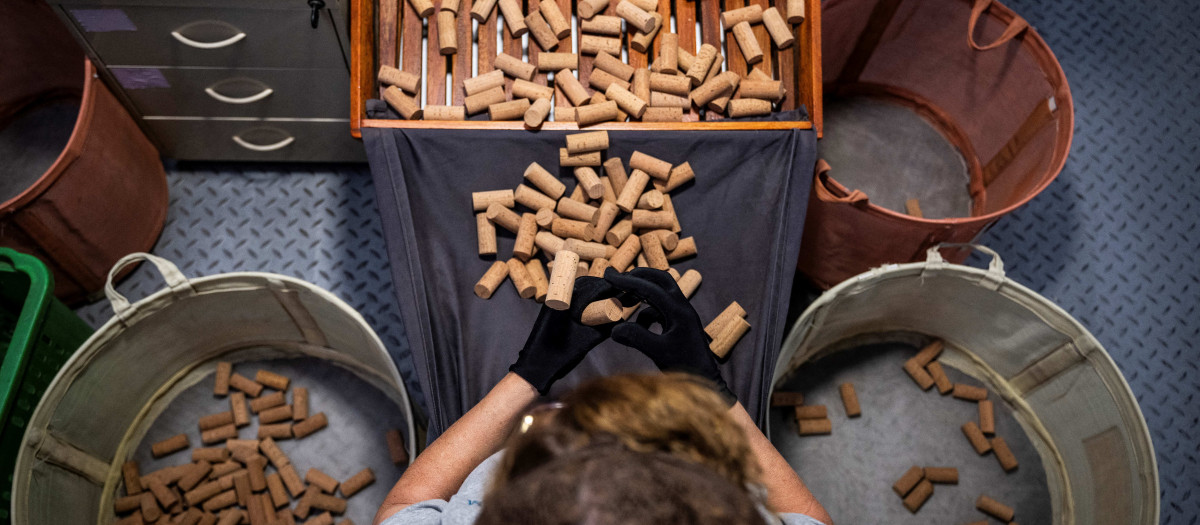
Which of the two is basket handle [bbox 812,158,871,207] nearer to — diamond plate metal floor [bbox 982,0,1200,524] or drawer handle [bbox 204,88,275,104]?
diamond plate metal floor [bbox 982,0,1200,524]

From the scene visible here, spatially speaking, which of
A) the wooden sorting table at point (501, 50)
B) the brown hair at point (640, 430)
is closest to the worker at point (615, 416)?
the brown hair at point (640, 430)

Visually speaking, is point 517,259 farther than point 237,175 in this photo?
No

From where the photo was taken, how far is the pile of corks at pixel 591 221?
56.2 inches

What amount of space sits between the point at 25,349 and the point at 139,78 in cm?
69

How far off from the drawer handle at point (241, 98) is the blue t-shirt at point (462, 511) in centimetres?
118

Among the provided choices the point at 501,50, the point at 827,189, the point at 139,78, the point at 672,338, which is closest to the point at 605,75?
the point at 501,50

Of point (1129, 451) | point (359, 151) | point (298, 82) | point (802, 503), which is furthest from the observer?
point (359, 151)

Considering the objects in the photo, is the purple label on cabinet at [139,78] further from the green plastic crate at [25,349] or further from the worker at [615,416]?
the worker at [615,416]

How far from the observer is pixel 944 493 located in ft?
5.69

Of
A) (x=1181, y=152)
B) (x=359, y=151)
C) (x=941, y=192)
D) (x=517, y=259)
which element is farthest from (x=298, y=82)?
(x=1181, y=152)

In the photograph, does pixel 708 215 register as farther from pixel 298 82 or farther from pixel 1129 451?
pixel 298 82

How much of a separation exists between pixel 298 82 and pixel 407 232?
585 millimetres

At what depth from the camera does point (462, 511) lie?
0.90 meters

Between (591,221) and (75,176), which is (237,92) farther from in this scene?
(591,221)
